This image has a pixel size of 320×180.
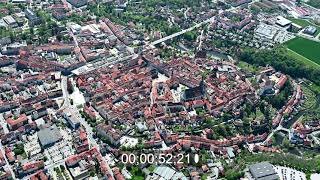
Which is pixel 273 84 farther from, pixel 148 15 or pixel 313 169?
pixel 148 15

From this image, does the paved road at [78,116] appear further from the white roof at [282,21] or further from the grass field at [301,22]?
the grass field at [301,22]

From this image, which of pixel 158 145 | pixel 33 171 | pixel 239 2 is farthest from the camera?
pixel 239 2

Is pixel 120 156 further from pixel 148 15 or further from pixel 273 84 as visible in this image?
pixel 148 15

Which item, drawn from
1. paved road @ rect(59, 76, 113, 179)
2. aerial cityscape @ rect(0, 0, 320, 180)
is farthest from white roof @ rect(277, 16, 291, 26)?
paved road @ rect(59, 76, 113, 179)

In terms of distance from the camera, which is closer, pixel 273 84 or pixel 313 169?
pixel 313 169

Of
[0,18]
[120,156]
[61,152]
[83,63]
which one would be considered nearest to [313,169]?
[120,156]

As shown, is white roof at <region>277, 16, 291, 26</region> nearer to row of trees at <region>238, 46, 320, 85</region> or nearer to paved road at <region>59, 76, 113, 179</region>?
row of trees at <region>238, 46, 320, 85</region>

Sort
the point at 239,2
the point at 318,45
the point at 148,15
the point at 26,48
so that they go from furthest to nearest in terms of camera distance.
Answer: the point at 239,2 → the point at 148,15 → the point at 318,45 → the point at 26,48

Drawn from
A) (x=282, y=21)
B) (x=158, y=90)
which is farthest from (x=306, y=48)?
(x=158, y=90)
